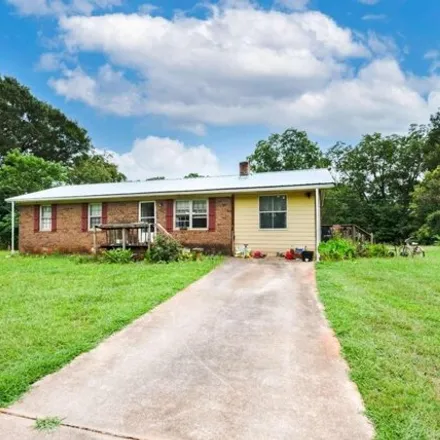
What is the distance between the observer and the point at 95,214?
1563cm

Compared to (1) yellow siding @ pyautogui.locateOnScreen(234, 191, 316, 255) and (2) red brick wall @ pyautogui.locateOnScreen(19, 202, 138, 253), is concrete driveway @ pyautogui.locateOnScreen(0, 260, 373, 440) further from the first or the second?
(2) red brick wall @ pyautogui.locateOnScreen(19, 202, 138, 253)

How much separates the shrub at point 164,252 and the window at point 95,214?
4279 mm

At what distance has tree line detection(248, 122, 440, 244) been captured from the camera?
105 ft

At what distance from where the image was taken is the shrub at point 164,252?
1216cm

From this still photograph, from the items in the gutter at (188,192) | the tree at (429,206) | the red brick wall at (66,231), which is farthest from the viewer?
the tree at (429,206)

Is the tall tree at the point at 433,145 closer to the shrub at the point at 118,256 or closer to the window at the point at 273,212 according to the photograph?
the window at the point at 273,212

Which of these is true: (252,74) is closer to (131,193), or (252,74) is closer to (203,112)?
(203,112)

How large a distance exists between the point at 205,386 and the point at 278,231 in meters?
10.3

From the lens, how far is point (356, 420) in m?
2.78

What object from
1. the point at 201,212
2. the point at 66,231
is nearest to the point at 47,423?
the point at 201,212

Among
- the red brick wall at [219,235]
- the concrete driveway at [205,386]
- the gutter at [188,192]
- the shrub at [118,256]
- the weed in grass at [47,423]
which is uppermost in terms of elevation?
the gutter at [188,192]

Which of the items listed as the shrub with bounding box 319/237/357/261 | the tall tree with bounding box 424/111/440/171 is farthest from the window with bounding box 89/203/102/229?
the tall tree with bounding box 424/111/440/171

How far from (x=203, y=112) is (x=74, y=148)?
24.7 metres

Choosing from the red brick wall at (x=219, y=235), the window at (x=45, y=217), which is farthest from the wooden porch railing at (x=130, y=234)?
the window at (x=45, y=217)
